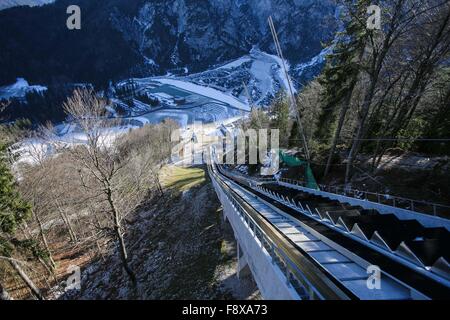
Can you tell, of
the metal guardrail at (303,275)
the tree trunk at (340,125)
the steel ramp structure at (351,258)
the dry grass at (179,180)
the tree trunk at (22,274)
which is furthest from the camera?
the dry grass at (179,180)

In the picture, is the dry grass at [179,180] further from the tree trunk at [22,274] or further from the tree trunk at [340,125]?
the tree trunk at [22,274]

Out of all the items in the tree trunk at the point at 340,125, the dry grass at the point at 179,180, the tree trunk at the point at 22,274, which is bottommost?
the dry grass at the point at 179,180

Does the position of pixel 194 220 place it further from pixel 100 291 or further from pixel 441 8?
pixel 441 8

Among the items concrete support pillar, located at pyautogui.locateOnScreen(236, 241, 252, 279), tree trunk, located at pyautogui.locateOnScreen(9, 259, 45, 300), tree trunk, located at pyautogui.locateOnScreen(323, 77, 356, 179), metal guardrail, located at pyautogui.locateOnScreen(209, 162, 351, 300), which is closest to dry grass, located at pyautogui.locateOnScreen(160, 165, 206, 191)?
tree trunk, located at pyautogui.locateOnScreen(323, 77, 356, 179)

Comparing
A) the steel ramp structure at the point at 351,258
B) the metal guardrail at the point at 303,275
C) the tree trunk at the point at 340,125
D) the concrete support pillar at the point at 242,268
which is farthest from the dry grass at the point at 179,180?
the metal guardrail at the point at 303,275

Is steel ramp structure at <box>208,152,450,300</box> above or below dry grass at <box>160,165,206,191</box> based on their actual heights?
above

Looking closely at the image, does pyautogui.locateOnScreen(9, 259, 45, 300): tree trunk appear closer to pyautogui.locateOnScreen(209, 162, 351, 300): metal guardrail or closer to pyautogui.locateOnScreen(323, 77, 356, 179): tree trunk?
A: pyautogui.locateOnScreen(209, 162, 351, 300): metal guardrail

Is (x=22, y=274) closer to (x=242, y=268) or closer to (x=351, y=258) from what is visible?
(x=242, y=268)

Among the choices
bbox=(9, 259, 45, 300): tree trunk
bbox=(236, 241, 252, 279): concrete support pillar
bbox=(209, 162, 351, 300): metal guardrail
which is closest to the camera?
bbox=(209, 162, 351, 300): metal guardrail

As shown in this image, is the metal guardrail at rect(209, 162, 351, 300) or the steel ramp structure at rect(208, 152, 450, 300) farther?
the steel ramp structure at rect(208, 152, 450, 300)

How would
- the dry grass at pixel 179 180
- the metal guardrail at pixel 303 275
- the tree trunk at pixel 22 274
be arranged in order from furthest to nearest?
the dry grass at pixel 179 180 → the tree trunk at pixel 22 274 → the metal guardrail at pixel 303 275

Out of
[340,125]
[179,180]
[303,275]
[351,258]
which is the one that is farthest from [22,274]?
[179,180]
